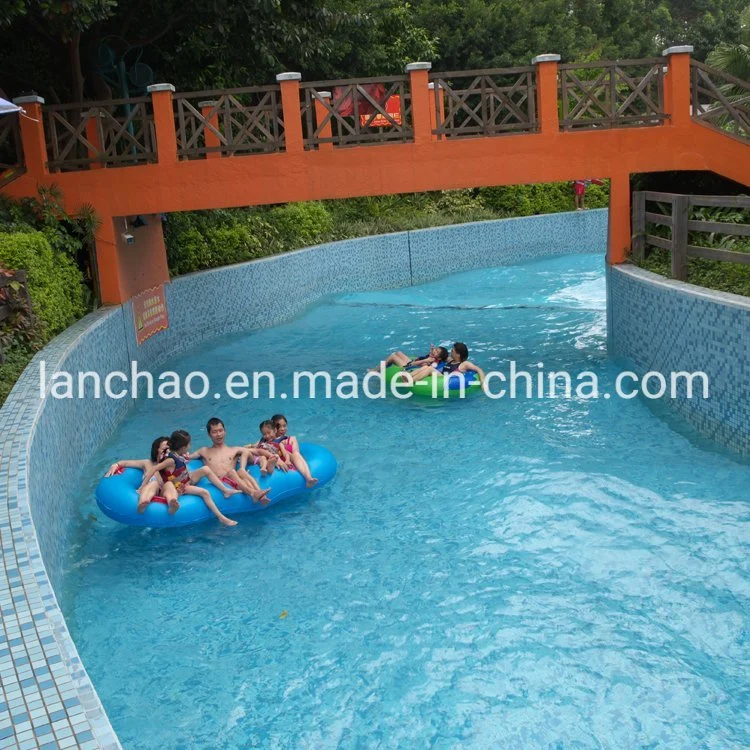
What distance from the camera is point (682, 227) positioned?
35.4ft

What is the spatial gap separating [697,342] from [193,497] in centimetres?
528

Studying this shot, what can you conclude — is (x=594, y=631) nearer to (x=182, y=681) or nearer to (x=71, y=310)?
(x=182, y=681)

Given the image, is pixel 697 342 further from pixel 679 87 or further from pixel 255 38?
pixel 255 38

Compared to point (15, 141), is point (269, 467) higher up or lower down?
lower down

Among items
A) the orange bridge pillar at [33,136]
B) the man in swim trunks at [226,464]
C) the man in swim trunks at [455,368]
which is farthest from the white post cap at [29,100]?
the man in swim trunks at [226,464]

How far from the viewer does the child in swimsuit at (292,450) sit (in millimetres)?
8492

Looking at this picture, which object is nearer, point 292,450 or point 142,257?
point 292,450

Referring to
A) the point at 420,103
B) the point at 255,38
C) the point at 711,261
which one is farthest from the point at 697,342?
the point at 255,38

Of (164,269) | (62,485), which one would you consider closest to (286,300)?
(164,269)

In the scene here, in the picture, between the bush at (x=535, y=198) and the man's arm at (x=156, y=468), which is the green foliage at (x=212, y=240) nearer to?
the man's arm at (x=156, y=468)

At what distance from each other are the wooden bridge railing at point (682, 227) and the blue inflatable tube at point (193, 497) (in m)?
4.64

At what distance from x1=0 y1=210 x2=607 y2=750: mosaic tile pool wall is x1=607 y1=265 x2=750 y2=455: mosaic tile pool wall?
611 centimetres

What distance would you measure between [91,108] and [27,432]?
7.22m

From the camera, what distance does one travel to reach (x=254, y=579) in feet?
23.3
